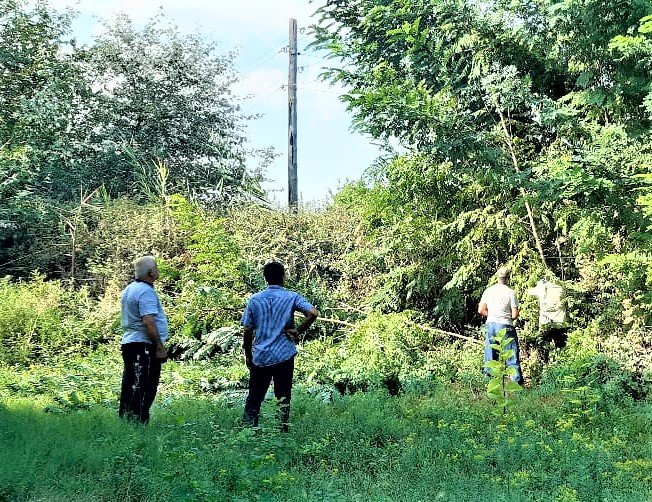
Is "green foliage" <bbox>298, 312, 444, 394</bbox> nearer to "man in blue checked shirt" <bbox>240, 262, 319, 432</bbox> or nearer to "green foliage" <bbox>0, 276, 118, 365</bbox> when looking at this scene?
"man in blue checked shirt" <bbox>240, 262, 319, 432</bbox>

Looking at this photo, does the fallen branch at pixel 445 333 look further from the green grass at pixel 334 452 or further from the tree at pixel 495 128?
the green grass at pixel 334 452

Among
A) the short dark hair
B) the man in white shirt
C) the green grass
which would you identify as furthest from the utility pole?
the short dark hair

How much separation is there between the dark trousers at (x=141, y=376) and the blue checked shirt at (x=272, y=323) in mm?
1022

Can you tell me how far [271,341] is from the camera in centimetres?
727

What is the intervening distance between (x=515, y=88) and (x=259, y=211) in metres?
6.67

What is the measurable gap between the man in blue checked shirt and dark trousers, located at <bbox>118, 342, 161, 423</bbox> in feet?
3.17

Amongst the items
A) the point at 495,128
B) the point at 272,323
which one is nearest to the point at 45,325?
the point at 272,323

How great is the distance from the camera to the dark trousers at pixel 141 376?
7402 mm

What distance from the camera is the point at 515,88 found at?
11359 millimetres

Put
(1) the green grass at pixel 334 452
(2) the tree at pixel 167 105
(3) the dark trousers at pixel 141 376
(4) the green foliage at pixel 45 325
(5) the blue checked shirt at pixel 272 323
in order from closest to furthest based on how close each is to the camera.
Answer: (1) the green grass at pixel 334 452, (5) the blue checked shirt at pixel 272 323, (3) the dark trousers at pixel 141 376, (4) the green foliage at pixel 45 325, (2) the tree at pixel 167 105

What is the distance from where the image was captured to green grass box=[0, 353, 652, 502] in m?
5.19

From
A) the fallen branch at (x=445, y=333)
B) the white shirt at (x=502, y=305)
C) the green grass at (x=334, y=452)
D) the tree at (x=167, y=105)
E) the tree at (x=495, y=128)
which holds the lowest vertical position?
the green grass at (x=334, y=452)

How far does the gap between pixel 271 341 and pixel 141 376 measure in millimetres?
1402

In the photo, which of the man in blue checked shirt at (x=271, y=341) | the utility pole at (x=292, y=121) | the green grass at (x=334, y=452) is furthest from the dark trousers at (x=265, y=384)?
the utility pole at (x=292, y=121)
